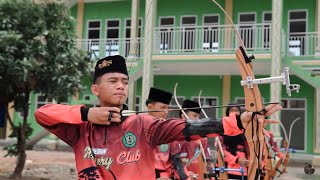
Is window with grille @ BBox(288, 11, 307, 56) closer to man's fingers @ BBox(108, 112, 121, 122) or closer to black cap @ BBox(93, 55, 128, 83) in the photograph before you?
black cap @ BBox(93, 55, 128, 83)

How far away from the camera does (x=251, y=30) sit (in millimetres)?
15609

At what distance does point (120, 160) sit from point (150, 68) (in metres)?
12.9

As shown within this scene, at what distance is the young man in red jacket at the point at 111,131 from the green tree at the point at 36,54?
636 cm

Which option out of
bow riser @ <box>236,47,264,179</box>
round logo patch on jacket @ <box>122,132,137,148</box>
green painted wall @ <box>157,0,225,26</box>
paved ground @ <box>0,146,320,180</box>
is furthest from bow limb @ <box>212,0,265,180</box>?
green painted wall @ <box>157,0,225,26</box>

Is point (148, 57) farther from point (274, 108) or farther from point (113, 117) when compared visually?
Result: point (274, 108)

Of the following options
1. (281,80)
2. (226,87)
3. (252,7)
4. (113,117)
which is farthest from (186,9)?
(281,80)

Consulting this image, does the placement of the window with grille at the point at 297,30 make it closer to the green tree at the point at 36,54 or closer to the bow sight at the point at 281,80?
A: the green tree at the point at 36,54

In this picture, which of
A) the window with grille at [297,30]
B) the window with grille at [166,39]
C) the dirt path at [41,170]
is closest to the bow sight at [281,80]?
the dirt path at [41,170]

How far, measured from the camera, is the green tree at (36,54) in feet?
29.1

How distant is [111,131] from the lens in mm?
2596

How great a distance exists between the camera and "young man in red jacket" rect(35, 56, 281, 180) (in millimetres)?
2479

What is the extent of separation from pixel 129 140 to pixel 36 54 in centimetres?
712

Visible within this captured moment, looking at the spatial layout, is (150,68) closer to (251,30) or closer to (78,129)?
(251,30)

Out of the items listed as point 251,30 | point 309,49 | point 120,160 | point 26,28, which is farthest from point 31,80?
point 309,49
